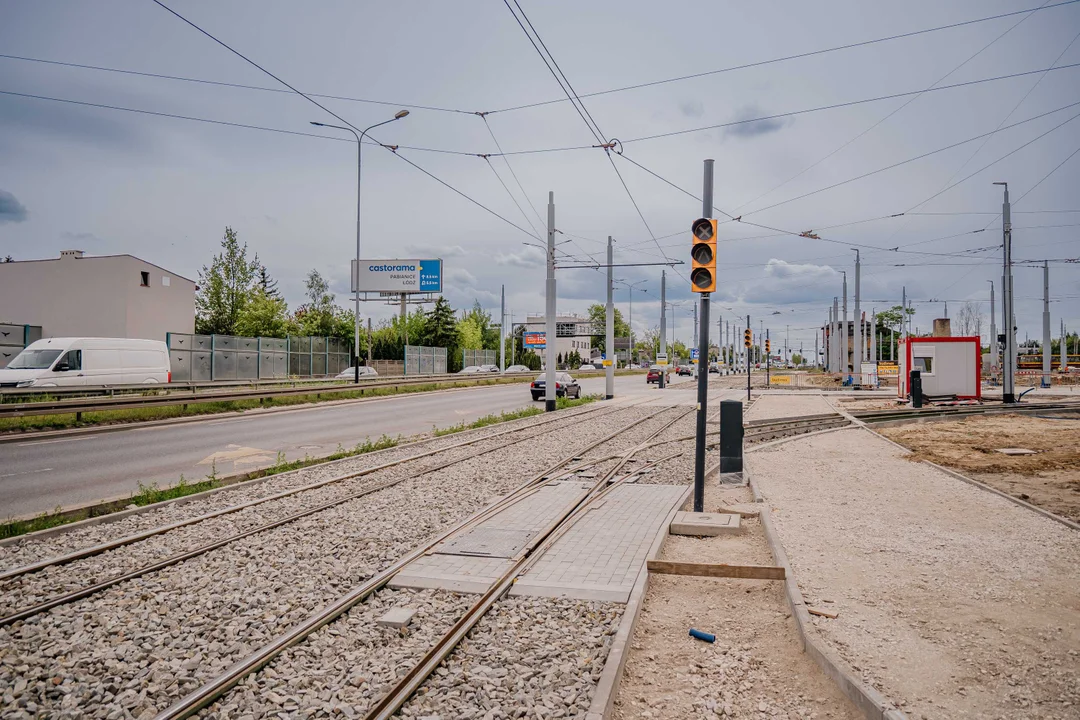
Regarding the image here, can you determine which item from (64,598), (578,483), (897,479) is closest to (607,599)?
(64,598)

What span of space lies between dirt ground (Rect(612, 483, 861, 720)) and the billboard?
221 ft

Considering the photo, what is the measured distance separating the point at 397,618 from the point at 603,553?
2467 mm

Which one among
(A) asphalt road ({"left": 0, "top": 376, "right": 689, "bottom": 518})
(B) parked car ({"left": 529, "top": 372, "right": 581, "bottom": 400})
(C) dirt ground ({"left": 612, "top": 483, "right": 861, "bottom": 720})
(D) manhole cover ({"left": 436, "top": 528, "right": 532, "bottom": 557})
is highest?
(B) parked car ({"left": 529, "top": 372, "right": 581, "bottom": 400})

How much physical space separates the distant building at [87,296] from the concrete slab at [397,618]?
44812 mm

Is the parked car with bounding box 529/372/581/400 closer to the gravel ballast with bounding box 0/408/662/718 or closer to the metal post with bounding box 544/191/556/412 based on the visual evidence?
the metal post with bounding box 544/191/556/412

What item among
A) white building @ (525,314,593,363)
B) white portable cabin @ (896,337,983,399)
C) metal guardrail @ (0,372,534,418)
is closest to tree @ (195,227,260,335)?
metal guardrail @ (0,372,534,418)

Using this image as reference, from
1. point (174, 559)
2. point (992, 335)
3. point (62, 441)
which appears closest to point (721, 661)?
point (174, 559)

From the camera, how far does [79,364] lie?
2391cm

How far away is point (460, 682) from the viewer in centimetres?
421

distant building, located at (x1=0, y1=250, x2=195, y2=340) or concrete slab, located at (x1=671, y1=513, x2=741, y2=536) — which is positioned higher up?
distant building, located at (x1=0, y1=250, x2=195, y2=340)

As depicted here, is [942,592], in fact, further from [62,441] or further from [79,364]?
[79,364]

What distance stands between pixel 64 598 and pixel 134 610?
0.69 metres

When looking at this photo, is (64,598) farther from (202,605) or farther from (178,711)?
(178,711)

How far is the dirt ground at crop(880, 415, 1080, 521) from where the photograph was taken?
10500 millimetres
